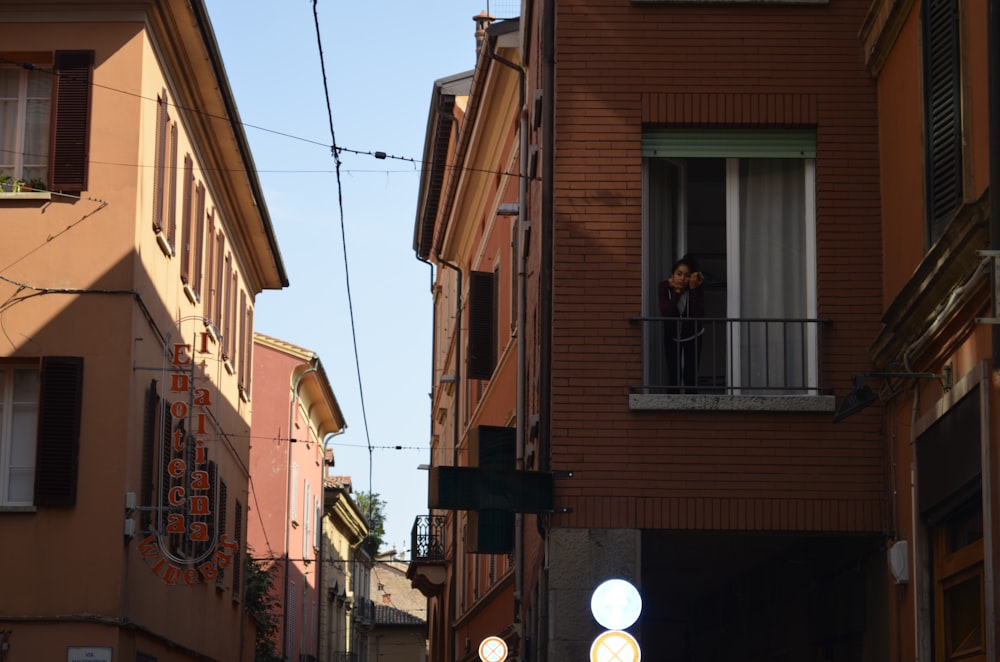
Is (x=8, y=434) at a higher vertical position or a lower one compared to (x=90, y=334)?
lower

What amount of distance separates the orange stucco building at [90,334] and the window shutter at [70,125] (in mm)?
16

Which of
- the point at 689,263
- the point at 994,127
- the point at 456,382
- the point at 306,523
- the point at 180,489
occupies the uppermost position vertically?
the point at 456,382

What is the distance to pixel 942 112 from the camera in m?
11.7

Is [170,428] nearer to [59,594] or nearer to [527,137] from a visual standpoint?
[59,594]

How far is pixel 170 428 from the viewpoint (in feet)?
69.8

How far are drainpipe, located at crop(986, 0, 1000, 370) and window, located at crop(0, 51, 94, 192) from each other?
1168 cm

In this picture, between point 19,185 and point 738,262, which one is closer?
point 738,262

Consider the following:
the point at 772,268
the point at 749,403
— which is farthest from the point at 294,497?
the point at 749,403

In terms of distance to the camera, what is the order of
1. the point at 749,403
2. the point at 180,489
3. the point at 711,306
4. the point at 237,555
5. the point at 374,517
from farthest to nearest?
the point at 374,517, the point at 237,555, the point at 180,489, the point at 711,306, the point at 749,403

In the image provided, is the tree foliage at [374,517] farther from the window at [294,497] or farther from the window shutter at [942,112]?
the window shutter at [942,112]

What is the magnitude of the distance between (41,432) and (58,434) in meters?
0.18

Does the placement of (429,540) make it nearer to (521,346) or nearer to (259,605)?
(259,605)

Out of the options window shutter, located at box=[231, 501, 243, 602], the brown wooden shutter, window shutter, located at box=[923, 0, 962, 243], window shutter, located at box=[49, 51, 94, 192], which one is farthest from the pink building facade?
window shutter, located at box=[923, 0, 962, 243]

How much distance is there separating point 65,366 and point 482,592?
40.0 feet
